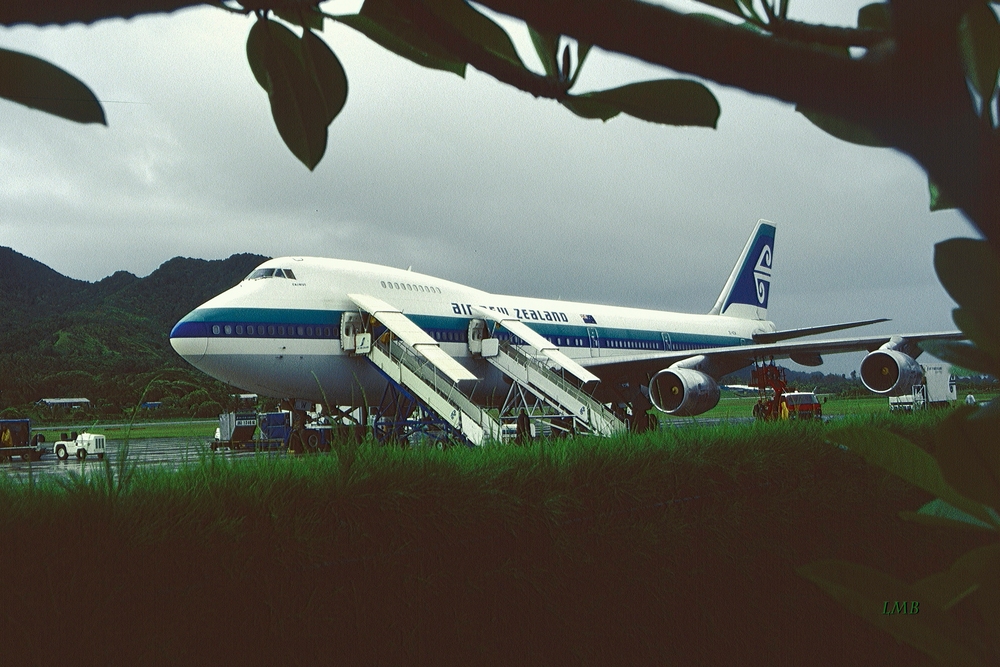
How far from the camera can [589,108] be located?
80cm

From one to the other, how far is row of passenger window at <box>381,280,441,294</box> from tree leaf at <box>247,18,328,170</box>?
49.9ft

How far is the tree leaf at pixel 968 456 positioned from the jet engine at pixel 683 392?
14670 mm

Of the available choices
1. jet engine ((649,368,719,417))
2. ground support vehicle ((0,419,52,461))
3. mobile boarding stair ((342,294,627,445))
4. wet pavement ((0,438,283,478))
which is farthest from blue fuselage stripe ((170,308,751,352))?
wet pavement ((0,438,283,478))

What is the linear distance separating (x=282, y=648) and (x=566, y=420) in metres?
12.0

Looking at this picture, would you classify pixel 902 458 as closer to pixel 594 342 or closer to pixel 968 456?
pixel 968 456

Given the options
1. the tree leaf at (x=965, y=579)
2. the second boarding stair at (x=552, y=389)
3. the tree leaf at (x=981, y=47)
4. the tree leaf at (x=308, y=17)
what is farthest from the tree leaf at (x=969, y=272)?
the second boarding stair at (x=552, y=389)

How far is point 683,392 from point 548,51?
14.7 m

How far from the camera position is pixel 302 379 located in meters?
14.0

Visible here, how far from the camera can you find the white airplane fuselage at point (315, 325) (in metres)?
13.3

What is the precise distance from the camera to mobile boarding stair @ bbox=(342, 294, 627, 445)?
12273mm

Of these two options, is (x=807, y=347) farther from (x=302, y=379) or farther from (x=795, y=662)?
(x=795, y=662)

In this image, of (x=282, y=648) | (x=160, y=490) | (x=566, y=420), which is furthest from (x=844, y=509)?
(x=566, y=420)

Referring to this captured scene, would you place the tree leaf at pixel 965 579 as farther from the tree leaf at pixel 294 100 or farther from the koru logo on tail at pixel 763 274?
the koru logo on tail at pixel 763 274

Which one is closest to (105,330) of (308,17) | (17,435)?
(17,435)
